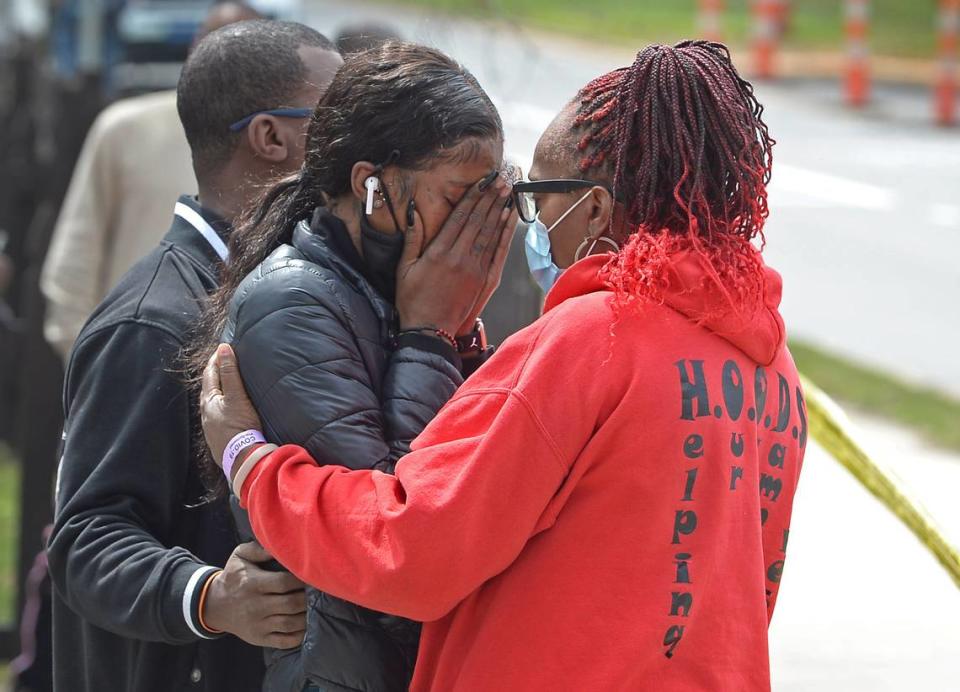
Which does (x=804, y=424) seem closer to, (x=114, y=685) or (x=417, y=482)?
(x=417, y=482)

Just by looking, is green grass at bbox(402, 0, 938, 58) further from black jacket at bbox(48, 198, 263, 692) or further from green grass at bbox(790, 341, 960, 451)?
black jacket at bbox(48, 198, 263, 692)

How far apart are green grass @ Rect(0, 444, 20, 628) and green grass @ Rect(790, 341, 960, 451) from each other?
4.44m

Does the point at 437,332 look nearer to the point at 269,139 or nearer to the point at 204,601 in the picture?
the point at 204,601

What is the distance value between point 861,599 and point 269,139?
11.4 feet

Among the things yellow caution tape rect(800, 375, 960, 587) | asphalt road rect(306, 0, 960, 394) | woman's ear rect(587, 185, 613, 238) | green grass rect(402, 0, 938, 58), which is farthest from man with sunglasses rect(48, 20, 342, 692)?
green grass rect(402, 0, 938, 58)

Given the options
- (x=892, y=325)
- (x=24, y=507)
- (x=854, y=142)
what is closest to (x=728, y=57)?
(x=24, y=507)

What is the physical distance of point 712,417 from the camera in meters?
2.00

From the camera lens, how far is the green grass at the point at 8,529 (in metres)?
6.41

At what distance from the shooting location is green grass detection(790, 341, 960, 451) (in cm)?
765

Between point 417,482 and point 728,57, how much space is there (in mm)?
781

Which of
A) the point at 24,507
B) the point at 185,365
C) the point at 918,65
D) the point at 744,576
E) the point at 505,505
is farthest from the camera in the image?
the point at 918,65

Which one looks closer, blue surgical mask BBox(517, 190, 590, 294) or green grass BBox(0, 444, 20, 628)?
blue surgical mask BBox(517, 190, 590, 294)

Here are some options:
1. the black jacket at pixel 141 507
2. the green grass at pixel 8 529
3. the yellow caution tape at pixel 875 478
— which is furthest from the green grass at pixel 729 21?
the black jacket at pixel 141 507

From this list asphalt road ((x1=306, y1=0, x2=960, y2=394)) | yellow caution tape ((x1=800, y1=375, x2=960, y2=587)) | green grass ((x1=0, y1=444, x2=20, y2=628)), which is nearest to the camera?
yellow caution tape ((x1=800, y1=375, x2=960, y2=587))
